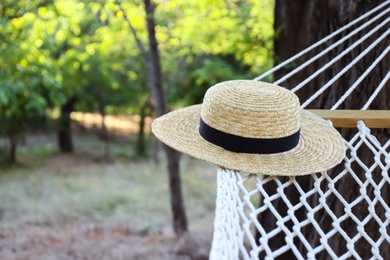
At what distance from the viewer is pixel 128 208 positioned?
5.61 meters

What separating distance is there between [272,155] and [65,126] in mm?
9057

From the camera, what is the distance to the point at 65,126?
9.72 meters

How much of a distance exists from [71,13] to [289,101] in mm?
3072

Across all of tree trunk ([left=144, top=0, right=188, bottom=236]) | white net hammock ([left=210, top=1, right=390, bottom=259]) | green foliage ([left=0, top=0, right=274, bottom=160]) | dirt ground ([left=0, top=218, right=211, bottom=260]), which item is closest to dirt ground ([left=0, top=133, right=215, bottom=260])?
dirt ground ([left=0, top=218, right=211, bottom=260])

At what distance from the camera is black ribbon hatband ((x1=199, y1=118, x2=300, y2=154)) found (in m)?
1.20

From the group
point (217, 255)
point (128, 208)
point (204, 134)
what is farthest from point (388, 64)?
point (128, 208)

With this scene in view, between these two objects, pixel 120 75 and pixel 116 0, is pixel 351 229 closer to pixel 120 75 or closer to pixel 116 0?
pixel 116 0

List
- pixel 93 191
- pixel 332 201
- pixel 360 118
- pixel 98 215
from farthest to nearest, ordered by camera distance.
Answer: pixel 93 191 → pixel 98 215 → pixel 332 201 → pixel 360 118

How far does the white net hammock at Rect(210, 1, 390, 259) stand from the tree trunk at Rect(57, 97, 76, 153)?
7.96 m

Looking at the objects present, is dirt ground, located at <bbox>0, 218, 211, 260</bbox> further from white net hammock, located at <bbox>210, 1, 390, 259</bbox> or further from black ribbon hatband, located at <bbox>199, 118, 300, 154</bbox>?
black ribbon hatband, located at <bbox>199, 118, 300, 154</bbox>

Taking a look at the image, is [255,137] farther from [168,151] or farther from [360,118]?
[168,151]

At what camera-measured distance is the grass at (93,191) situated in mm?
4996

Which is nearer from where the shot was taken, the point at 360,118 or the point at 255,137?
the point at 255,137

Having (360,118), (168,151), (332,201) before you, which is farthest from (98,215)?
(360,118)
